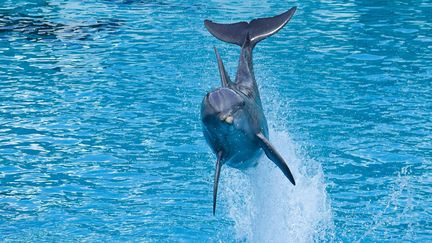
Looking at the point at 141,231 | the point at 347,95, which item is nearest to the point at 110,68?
the point at 347,95

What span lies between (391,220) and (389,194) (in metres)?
0.51

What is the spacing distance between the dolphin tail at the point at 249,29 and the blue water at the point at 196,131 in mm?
1124

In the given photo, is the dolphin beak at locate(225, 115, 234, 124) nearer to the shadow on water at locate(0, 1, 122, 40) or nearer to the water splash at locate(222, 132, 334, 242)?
the water splash at locate(222, 132, 334, 242)

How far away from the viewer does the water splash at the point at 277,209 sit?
6949 millimetres

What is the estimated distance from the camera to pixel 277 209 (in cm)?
714

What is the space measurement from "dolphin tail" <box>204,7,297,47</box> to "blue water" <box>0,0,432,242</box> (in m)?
1.12

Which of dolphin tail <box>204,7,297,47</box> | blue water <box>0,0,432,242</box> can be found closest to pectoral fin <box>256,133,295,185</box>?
blue water <box>0,0,432,242</box>

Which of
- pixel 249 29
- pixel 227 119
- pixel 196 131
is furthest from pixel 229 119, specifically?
pixel 196 131

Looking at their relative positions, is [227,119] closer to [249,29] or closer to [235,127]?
[235,127]

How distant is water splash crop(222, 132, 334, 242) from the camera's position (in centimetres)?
695

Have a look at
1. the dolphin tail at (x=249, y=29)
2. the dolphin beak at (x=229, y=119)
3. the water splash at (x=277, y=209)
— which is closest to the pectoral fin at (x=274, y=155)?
the dolphin beak at (x=229, y=119)

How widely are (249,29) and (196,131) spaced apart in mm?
2214

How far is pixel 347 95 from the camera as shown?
10531mm

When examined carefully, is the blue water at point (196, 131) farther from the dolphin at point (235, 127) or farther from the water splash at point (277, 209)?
the dolphin at point (235, 127)
